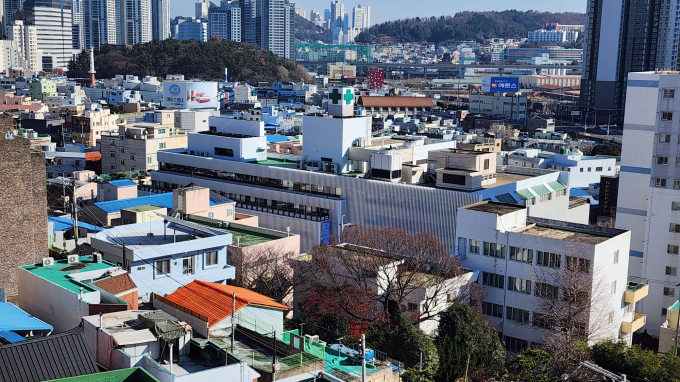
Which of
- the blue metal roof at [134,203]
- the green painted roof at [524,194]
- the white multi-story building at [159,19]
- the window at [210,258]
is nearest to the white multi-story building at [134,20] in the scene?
the white multi-story building at [159,19]

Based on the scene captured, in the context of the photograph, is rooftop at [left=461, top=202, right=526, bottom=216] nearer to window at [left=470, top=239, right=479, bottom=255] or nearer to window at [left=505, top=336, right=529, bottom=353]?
window at [left=470, top=239, right=479, bottom=255]

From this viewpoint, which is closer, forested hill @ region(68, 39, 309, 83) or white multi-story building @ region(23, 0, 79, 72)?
forested hill @ region(68, 39, 309, 83)

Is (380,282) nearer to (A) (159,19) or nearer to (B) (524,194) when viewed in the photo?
(B) (524,194)

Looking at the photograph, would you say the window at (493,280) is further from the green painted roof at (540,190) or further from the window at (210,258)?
the green painted roof at (540,190)

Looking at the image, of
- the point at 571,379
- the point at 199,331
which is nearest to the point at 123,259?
the point at 199,331

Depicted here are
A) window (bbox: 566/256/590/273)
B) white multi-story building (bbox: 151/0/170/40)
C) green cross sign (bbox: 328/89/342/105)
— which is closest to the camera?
window (bbox: 566/256/590/273)

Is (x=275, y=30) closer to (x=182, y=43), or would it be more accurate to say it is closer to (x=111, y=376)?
(x=182, y=43)

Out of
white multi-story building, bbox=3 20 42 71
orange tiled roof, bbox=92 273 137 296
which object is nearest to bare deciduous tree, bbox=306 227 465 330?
orange tiled roof, bbox=92 273 137 296
